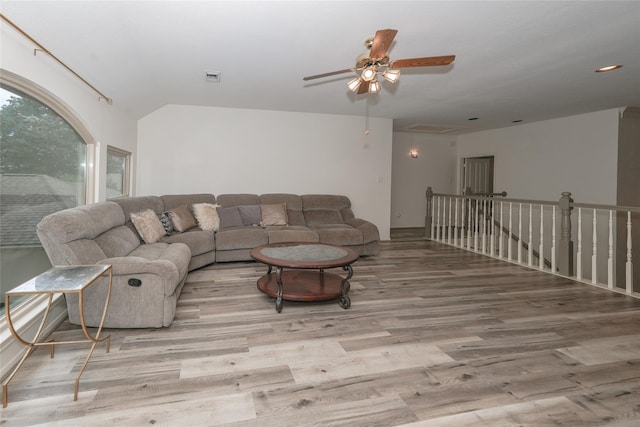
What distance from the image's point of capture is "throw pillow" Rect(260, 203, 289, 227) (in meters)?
5.23

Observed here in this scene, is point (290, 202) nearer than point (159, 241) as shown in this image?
No

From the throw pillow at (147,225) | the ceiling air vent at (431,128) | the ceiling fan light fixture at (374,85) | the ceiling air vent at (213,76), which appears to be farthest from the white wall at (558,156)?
the throw pillow at (147,225)

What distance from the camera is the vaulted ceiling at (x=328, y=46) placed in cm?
241

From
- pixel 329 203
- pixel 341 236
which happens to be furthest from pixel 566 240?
pixel 329 203

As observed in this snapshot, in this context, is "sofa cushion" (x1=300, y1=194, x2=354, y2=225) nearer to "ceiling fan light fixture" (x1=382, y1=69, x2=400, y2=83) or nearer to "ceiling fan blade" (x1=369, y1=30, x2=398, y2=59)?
"ceiling fan light fixture" (x1=382, y1=69, x2=400, y2=83)

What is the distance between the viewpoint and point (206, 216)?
4.83 m

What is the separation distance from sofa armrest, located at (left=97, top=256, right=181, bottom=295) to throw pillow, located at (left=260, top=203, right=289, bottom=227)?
2617mm

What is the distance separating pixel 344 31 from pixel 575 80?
313 centimetres

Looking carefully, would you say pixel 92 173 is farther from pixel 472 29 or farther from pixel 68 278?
pixel 472 29

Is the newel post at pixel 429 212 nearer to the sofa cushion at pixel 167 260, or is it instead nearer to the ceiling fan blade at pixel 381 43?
the ceiling fan blade at pixel 381 43

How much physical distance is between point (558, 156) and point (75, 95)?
24.3ft

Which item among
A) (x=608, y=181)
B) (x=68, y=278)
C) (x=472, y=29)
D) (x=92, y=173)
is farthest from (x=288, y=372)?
(x=608, y=181)

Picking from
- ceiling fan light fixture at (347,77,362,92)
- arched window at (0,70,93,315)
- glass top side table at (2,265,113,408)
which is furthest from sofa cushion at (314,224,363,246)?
glass top side table at (2,265,113,408)

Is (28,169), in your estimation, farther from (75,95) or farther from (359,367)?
(359,367)
